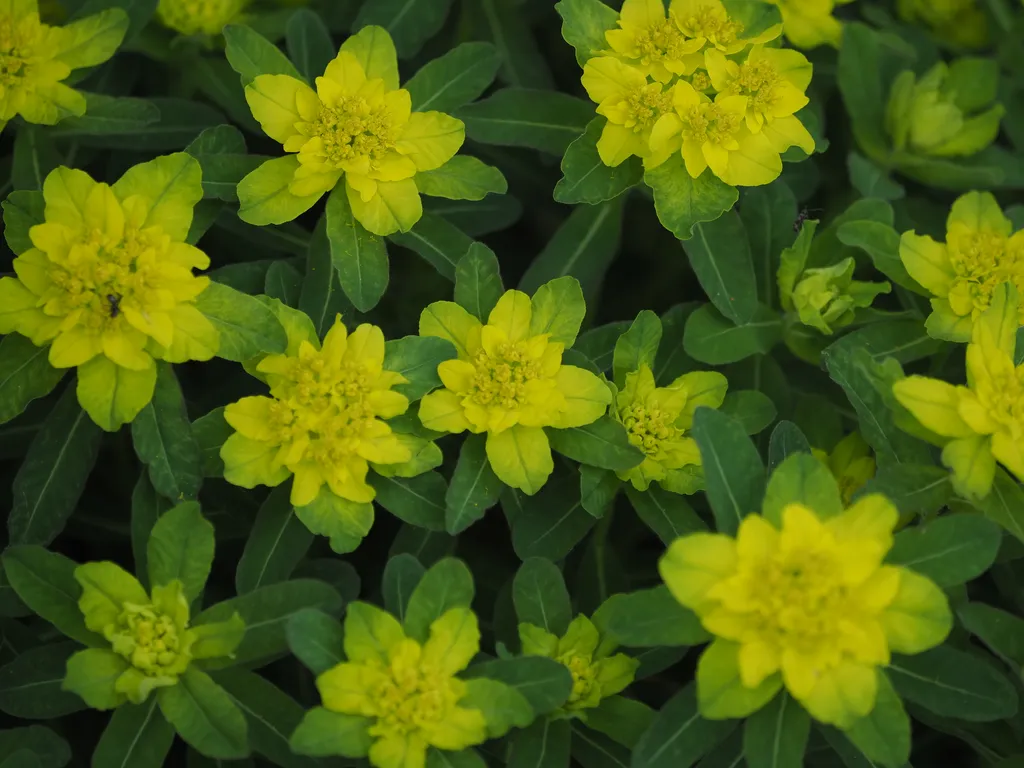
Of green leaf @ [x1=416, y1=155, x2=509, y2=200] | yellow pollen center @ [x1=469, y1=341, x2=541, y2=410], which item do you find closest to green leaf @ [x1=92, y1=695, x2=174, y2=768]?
yellow pollen center @ [x1=469, y1=341, x2=541, y2=410]

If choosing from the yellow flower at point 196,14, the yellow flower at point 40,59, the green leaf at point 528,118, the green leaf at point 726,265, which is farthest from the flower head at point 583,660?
the yellow flower at point 196,14

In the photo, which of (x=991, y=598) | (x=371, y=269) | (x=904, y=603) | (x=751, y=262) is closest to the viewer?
(x=904, y=603)

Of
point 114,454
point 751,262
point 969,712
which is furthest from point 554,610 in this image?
point 114,454

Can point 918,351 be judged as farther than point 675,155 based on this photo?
Yes

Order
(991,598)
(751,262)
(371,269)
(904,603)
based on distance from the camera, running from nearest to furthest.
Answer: (904,603), (371,269), (751,262), (991,598)

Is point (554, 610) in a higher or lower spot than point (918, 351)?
lower

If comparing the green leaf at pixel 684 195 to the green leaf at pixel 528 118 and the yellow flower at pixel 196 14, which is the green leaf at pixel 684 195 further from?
the yellow flower at pixel 196 14

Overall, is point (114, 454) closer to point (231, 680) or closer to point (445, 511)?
point (231, 680)
